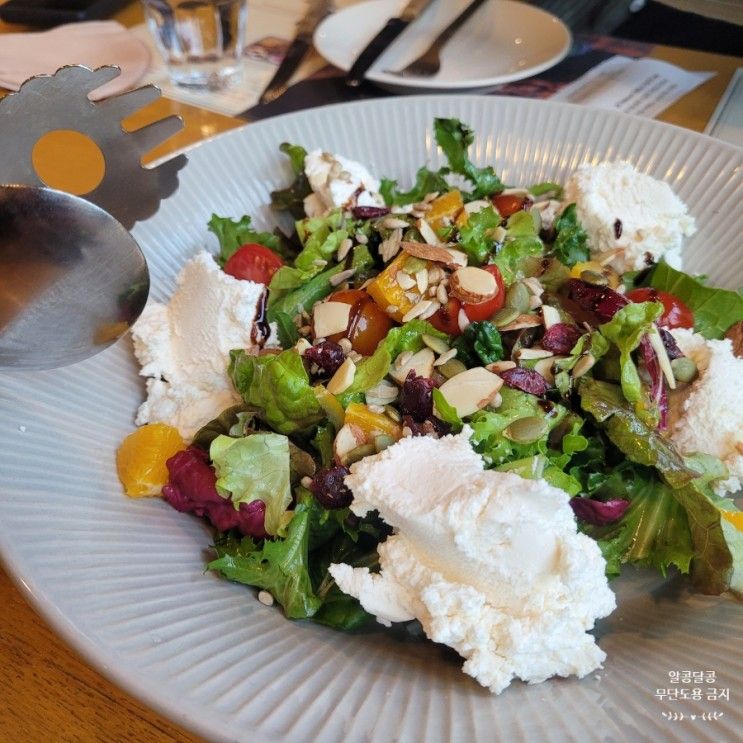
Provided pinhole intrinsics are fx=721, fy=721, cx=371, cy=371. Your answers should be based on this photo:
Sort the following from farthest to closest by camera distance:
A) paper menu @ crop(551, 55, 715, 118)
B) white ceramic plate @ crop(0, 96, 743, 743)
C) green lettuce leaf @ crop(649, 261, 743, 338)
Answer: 1. paper menu @ crop(551, 55, 715, 118)
2. green lettuce leaf @ crop(649, 261, 743, 338)
3. white ceramic plate @ crop(0, 96, 743, 743)

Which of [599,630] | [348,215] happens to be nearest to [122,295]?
[348,215]

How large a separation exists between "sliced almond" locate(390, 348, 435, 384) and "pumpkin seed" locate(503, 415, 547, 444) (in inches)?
7.1

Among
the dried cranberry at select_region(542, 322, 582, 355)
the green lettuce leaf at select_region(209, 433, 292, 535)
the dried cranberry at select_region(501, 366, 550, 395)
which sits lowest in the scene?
the green lettuce leaf at select_region(209, 433, 292, 535)

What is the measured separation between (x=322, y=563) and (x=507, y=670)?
0.37 meters

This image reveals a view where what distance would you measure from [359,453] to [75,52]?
2.09 m

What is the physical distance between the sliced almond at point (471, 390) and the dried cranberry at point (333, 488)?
0.22 meters

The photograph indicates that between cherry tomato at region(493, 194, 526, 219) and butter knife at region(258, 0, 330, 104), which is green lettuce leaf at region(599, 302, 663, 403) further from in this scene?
butter knife at region(258, 0, 330, 104)

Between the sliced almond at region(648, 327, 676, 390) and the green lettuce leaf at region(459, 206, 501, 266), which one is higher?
the green lettuce leaf at region(459, 206, 501, 266)

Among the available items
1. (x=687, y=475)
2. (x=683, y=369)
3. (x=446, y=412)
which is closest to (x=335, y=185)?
(x=446, y=412)

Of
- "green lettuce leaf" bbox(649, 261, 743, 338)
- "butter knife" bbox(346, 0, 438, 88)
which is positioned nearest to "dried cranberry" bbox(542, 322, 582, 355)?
"green lettuce leaf" bbox(649, 261, 743, 338)

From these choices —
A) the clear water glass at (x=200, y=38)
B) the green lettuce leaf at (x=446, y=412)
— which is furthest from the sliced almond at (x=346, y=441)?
the clear water glass at (x=200, y=38)

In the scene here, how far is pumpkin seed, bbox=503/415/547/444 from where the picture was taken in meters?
1.13

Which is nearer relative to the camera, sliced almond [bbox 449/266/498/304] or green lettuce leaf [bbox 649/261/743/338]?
sliced almond [bbox 449/266/498/304]

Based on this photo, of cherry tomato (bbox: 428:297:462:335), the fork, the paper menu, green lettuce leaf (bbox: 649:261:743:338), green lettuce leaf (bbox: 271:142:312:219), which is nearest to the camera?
cherry tomato (bbox: 428:297:462:335)
